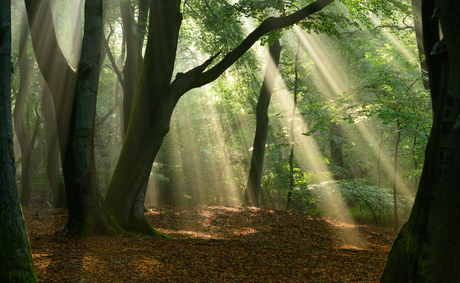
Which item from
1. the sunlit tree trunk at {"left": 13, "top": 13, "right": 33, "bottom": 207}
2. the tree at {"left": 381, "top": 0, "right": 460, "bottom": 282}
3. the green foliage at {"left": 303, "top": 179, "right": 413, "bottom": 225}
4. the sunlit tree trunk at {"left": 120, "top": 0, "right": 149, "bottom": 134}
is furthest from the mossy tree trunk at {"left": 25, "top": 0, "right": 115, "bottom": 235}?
the sunlit tree trunk at {"left": 13, "top": 13, "right": 33, "bottom": 207}

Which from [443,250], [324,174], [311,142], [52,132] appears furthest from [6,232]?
[311,142]

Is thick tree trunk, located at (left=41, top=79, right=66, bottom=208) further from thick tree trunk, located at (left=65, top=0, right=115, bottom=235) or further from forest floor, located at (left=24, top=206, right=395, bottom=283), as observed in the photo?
thick tree trunk, located at (left=65, top=0, right=115, bottom=235)

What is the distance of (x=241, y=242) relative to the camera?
20.3 feet

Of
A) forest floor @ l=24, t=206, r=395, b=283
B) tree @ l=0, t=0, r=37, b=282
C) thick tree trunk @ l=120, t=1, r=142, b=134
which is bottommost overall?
forest floor @ l=24, t=206, r=395, b=283

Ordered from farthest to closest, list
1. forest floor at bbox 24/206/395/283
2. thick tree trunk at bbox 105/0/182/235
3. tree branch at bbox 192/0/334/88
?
tree branch at bbox 192/0/334/88
thick tree trunk at bbox 105/0/182/235
forest floor at bbox 24/206/395/283

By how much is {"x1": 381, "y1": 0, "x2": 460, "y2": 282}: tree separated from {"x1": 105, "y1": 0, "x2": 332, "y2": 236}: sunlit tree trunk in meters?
4.28

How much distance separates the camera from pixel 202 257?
16.1 feet

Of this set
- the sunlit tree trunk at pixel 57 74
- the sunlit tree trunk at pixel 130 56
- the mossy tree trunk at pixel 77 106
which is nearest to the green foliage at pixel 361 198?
the sunlit tree trunk at pixel 130 56

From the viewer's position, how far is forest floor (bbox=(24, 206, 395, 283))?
391 cm

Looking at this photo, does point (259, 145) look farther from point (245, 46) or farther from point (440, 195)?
point (440, 195)

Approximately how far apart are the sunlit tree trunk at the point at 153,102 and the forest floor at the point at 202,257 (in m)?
0.84

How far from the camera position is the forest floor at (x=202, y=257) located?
3.91 m

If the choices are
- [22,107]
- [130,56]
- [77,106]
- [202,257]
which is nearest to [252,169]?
[130,56]

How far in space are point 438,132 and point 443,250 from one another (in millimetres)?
1101
